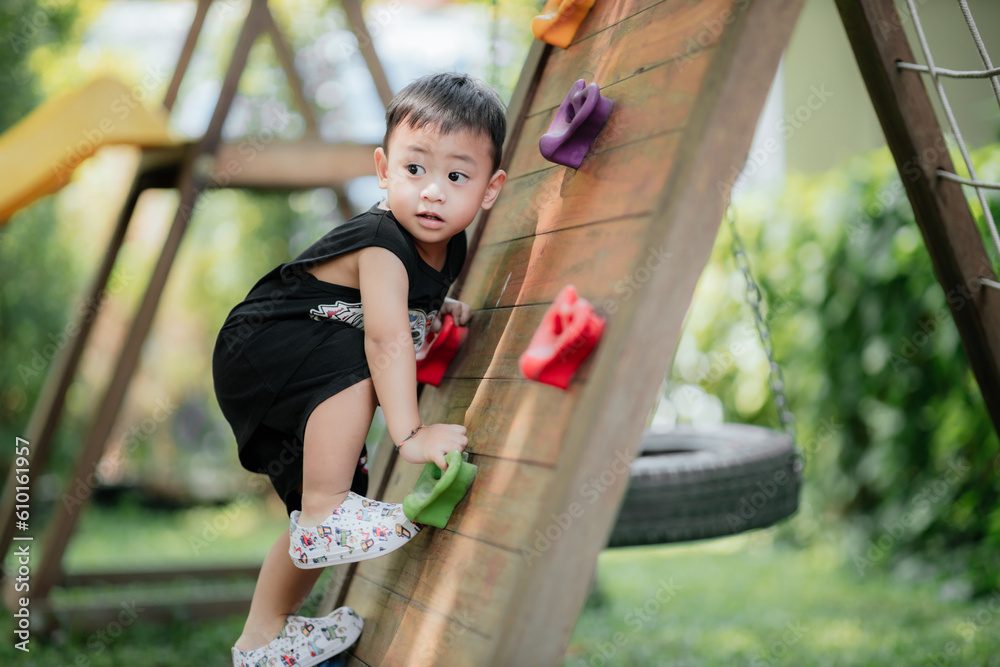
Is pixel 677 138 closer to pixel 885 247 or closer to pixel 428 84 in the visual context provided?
pixel 428 84

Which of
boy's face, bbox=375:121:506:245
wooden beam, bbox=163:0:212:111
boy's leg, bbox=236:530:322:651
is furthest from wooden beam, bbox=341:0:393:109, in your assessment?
boy's leg, bbox=236:530:322:651

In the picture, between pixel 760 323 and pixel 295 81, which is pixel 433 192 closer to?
pixel 760 323

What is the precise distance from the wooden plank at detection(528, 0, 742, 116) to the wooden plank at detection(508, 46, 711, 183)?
0.02 m

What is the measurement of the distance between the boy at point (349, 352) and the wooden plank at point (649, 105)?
0.24 meters

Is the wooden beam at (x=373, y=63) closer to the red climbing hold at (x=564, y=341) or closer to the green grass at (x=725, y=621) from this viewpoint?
the green grass at (x=725, y=621)

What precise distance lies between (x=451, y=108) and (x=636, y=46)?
0.36m

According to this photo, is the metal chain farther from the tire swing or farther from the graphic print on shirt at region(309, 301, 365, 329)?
the graphic print on shirt at region(309, 301, 365, 329)

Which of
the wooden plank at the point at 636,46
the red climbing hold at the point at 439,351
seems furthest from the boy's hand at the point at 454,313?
the wooden plank at the point at 636,46

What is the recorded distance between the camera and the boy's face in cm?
154

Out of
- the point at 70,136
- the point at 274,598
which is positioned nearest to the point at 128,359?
the point at 70,136

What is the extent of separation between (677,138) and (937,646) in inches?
109

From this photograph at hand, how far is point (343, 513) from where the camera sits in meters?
1.52

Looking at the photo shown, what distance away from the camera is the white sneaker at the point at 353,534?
147cm

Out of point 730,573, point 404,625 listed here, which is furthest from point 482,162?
point 730,573
